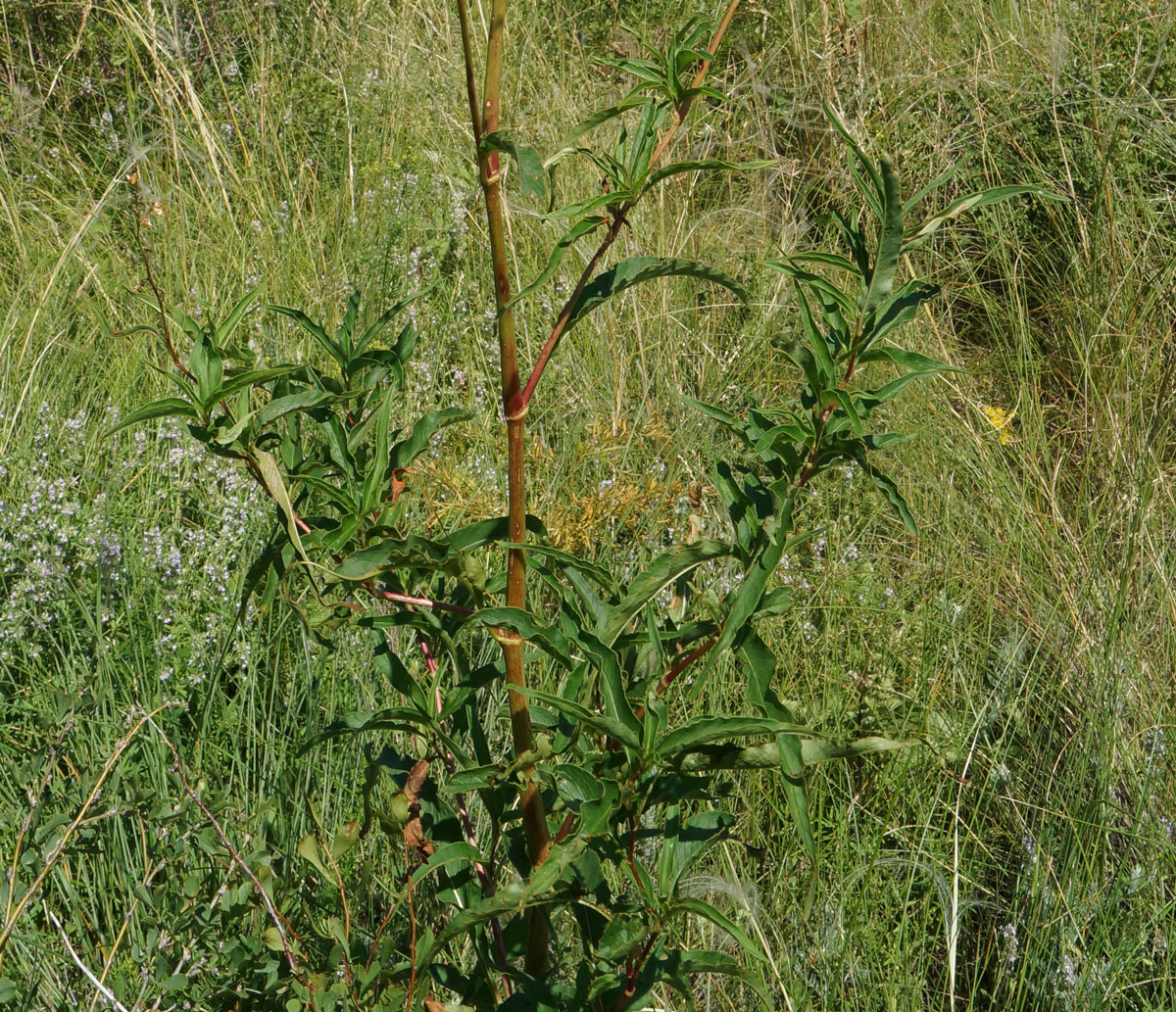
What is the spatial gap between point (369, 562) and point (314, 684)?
1078mm

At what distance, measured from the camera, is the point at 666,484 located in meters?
2.46

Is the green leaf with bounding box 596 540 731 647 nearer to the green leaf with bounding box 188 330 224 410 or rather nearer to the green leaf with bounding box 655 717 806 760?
the green leaf with bounding box 655 717 806 760

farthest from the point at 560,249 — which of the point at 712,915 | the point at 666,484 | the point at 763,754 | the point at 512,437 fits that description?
the point at 666,484

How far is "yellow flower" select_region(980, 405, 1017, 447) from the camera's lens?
9.15 ft

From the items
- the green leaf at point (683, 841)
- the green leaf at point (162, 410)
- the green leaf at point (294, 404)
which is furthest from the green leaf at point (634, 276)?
the green leaf at point (683, 841)

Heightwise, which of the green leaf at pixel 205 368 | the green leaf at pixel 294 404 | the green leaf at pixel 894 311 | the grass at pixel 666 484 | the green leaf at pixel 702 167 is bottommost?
the grass at pixel 666 484

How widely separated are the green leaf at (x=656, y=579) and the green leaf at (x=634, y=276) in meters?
0.23

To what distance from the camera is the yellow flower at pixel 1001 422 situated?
2.79m

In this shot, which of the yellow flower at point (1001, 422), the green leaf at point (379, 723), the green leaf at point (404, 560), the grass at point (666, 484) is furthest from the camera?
the yellow flower at point (1001, 422)

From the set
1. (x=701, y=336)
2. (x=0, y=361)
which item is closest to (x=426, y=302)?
(x=701, y=336)

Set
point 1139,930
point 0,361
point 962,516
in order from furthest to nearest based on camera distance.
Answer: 1. point 0,361
2. point 962,516
3. point 1139,930

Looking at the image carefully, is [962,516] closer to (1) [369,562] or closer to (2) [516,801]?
(2) [516,801]

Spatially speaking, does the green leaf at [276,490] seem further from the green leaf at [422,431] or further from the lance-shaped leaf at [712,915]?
the lance-shaped leaf at [712,915]

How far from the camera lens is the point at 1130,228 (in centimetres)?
309
